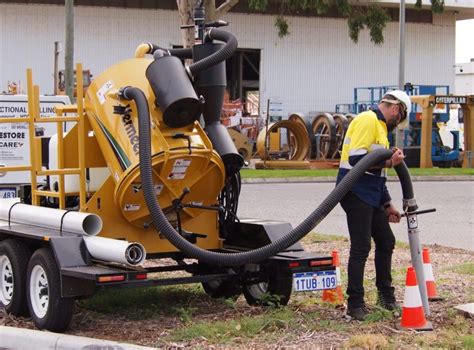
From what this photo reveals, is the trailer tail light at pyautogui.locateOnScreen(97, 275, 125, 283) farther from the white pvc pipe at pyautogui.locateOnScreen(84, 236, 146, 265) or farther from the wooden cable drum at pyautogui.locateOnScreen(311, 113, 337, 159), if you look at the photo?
the wooden cable drum at pyautogui.locateOnScreen(311, 113, 337, 159)

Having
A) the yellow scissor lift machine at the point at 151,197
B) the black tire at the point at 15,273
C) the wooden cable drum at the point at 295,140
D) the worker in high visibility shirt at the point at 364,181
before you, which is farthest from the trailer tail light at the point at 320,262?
the wooden cable drum at the point at 295,140

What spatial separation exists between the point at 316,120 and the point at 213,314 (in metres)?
27.5

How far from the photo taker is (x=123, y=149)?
748 centimetres

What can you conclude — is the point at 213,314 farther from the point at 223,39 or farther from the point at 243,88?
the point at 243,88

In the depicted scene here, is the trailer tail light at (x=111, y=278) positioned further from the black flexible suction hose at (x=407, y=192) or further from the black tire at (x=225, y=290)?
the black flexible suction hose at (x=407, y=192)

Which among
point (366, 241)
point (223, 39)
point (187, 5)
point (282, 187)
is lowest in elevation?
point (282, 187)

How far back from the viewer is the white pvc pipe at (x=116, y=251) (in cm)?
681

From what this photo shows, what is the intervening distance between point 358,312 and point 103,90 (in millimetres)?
2974

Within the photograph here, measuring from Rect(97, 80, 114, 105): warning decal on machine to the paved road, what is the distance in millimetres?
6690

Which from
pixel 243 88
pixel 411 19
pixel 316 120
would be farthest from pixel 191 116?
pixel 243 88

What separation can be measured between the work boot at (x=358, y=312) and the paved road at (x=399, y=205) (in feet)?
18.2

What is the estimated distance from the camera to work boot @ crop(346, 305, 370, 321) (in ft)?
23.9

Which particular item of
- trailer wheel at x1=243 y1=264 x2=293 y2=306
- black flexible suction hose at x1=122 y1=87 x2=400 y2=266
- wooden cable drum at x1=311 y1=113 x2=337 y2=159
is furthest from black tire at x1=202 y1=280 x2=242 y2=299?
wooden cable drum at x1=311 y1=113 x2=337 y2=159

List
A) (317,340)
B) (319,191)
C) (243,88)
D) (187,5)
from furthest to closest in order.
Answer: (243,88)
(319,191)
(187,5)
(317,340)
